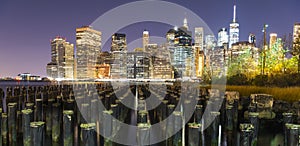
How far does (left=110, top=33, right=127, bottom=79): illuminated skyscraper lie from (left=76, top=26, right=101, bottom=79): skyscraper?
22.7 feet

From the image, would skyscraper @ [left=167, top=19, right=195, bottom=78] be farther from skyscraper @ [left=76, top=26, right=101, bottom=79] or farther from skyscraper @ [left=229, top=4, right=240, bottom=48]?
skyscraper @ [left=229, top=4, right=240, bottom=48]

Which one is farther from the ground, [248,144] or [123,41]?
[123,41]

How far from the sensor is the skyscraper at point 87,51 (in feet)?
298

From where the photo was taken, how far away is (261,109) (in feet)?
37.1

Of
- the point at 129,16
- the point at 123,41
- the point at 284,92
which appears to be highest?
the point at 123,41

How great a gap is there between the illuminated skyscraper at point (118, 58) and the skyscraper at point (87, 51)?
691 centimetres

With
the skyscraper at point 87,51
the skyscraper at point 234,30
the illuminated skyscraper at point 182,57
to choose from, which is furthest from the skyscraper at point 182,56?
the skyscraper at point 234,30

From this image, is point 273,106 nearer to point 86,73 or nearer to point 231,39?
point 86,73

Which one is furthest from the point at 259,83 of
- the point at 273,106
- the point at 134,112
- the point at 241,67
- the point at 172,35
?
the point at 172,35

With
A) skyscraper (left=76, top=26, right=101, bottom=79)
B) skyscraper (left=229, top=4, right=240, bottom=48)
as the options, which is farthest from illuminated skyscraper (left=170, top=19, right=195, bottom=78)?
skyscraper (left=229, top=4, right=240, bottom=48)

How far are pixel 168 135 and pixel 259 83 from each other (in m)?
15.6

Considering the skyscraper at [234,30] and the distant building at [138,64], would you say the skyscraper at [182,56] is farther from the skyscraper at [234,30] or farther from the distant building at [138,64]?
the skyscraper at [234,30]

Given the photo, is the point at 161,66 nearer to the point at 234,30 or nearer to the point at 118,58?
the point at 118,58

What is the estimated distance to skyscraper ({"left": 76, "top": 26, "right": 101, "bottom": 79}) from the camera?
90719mm
